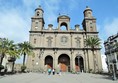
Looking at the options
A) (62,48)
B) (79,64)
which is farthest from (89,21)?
(79,64)

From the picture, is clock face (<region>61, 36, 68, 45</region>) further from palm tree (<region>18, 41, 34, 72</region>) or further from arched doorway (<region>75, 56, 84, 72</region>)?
palm tree (<region>18, 41, 34, 72</region>)

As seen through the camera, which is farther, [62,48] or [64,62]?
[64,62]

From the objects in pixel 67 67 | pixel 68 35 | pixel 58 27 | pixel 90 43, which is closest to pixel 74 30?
pixel 68 35

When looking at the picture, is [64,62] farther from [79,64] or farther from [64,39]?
[64,39]

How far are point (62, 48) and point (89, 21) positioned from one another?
14.5 meters

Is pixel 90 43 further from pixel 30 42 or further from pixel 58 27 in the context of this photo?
pixel 30 42

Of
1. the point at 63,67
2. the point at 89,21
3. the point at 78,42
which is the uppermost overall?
the point at 89,21

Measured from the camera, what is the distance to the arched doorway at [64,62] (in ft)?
143

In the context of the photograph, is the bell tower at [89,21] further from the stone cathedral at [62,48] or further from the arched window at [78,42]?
the arched window at [78,42]

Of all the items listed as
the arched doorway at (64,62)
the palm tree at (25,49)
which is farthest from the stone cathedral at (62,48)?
the palm tree at (25,49)

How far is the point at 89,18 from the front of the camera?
47188 mm

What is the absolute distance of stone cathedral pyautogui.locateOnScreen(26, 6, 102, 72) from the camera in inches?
1624

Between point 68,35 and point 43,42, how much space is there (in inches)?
362

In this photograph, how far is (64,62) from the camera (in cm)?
4478
